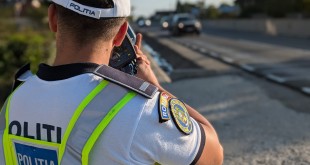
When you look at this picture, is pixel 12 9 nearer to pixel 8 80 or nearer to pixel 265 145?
pixel 8 80

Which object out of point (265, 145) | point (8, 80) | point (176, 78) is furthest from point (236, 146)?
point (8, 80)

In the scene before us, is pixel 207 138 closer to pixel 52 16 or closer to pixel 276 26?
pixel 52 16

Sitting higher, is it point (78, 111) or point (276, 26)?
point (78, 111)

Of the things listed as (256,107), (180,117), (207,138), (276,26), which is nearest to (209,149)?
(207,138)

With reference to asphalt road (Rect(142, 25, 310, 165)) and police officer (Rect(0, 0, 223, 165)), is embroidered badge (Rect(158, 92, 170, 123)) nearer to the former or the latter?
police officer (Rect(0, 0, 223, 165))

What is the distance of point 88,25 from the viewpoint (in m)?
1.62

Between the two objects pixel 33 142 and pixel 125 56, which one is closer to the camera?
pixel 33 142

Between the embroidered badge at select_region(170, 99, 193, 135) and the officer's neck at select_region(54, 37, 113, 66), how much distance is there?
272 mm

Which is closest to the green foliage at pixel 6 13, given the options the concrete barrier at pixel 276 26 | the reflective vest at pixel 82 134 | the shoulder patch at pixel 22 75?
the concrete barrier at pixel 276 26

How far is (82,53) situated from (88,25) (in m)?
0.09

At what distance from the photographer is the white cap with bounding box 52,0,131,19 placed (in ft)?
5.23

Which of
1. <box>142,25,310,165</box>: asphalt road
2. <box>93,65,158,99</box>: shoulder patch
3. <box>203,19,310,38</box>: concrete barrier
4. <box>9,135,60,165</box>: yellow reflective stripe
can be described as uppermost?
<box>93,65,158,99</box>: shoulder patch

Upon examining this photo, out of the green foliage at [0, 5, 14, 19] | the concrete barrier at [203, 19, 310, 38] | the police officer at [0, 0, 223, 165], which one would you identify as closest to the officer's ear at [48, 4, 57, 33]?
the police officer at [0, 0, 223, 165]

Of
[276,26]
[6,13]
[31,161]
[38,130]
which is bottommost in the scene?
[6,13]
